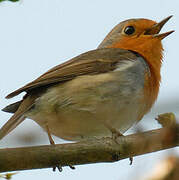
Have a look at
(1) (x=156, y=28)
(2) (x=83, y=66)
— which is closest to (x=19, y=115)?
(2) (x=83, y=66)

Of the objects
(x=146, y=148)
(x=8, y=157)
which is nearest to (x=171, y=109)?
(x=146, y=148)

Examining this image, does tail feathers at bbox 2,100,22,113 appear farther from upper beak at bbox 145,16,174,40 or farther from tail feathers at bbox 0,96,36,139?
upper beak at bbox 145,16,174,40

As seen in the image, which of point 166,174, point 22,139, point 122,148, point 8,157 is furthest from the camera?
point 122,148

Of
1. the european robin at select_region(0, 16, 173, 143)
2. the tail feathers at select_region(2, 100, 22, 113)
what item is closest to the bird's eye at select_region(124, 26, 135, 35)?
the european robin at select_region(0, 16, 173, 143)

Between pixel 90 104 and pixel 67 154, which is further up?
pixel 67 154

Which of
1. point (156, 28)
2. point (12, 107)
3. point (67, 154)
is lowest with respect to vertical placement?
point (12, 107)

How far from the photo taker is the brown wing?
5.05 metres

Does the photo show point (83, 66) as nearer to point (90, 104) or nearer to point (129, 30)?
point (90, 104)

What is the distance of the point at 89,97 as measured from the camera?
5.01 metres

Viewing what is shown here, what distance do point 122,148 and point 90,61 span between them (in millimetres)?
2369

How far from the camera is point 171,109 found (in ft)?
5.56

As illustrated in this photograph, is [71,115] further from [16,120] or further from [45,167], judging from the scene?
[45,167]

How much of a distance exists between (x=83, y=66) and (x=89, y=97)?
2.51 feet

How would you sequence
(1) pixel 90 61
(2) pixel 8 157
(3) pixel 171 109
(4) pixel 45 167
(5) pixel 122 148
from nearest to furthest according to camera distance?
(3) pixel 171 109, (2) pixel 8 157, (4) pixel 45 167, (5) pixel 122 148, (1) pixel 90 61
